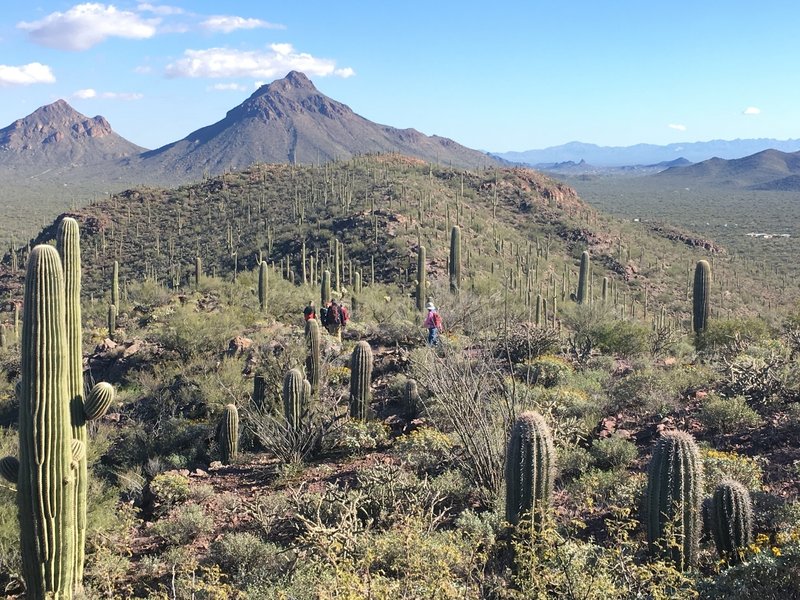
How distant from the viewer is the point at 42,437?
597 centimetres

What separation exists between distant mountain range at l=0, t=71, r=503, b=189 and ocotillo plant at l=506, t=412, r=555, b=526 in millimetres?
106284

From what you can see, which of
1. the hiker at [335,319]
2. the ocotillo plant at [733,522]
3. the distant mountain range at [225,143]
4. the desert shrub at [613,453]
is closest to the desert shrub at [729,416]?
the desert shrub at [613,453]

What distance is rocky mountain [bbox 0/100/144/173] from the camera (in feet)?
430

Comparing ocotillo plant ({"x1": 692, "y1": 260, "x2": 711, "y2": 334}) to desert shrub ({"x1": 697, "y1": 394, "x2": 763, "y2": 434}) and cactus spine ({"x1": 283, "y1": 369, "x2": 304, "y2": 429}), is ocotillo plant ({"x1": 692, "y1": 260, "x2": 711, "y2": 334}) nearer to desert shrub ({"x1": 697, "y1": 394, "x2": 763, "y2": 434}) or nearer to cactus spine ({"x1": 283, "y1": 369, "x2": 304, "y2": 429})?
desert shrub ({"x1": 697, "y1": 394, "x2": 763, "y2": 434})

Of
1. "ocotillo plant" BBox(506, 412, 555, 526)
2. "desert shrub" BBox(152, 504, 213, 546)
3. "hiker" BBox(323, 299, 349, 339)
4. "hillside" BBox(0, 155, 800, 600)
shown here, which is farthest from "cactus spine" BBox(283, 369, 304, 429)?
"hiker" BBox(323, 299, 349, 339)

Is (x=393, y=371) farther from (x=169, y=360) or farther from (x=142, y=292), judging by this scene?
(x=142, y=292)

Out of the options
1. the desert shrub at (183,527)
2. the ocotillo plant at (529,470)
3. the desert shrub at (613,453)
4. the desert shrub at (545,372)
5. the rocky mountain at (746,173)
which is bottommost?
the desert shrub at (183,527)

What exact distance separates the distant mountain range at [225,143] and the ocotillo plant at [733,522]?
107233 millimetres

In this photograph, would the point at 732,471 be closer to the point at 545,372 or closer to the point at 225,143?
the point at 545,372

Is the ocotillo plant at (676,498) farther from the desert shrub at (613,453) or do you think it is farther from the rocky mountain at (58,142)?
the rocky mountain at (58,142)

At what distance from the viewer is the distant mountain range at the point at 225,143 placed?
119688 mm

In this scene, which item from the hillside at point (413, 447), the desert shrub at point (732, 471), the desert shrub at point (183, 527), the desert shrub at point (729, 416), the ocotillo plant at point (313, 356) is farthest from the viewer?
the ocotillo plant at point (313, 356)

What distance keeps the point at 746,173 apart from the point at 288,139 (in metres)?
92.1

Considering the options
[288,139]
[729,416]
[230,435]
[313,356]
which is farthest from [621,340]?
[288,139]
